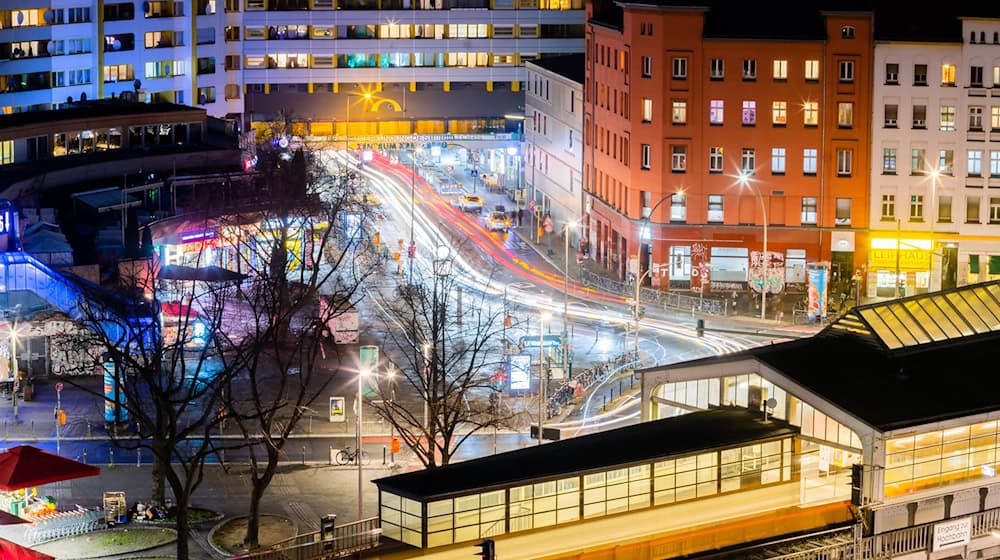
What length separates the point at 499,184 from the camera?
572 feet

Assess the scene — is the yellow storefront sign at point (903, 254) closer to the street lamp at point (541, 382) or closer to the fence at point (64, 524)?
the street lamp at point (541, 382)

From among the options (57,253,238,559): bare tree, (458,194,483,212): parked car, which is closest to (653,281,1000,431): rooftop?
(57,253,238,559): bare tree

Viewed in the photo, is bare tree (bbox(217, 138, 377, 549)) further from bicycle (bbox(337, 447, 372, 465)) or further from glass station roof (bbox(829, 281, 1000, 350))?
glass station roof (bbox(829, 281, 1000, 350))

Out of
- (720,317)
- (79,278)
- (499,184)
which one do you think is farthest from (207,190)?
(499,184)

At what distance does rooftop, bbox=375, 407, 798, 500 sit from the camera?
5953 centimetres

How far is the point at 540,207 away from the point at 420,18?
137ft

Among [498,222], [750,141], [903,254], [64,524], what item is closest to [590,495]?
[64,524]

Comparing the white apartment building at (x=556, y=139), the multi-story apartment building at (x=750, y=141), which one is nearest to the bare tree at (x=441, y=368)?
the multi-story apartment building at (x=750, y=141)

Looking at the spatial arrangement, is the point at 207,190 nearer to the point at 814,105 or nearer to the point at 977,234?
the point at 814,105

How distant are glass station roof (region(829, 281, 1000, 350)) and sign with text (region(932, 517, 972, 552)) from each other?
26.7ft

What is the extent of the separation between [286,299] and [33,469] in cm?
2961

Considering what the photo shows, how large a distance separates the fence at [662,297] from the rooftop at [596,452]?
48.6m

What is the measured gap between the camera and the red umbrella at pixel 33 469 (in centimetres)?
6869

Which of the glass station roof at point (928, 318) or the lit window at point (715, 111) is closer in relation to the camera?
the glass station roof at point (928, 318)
